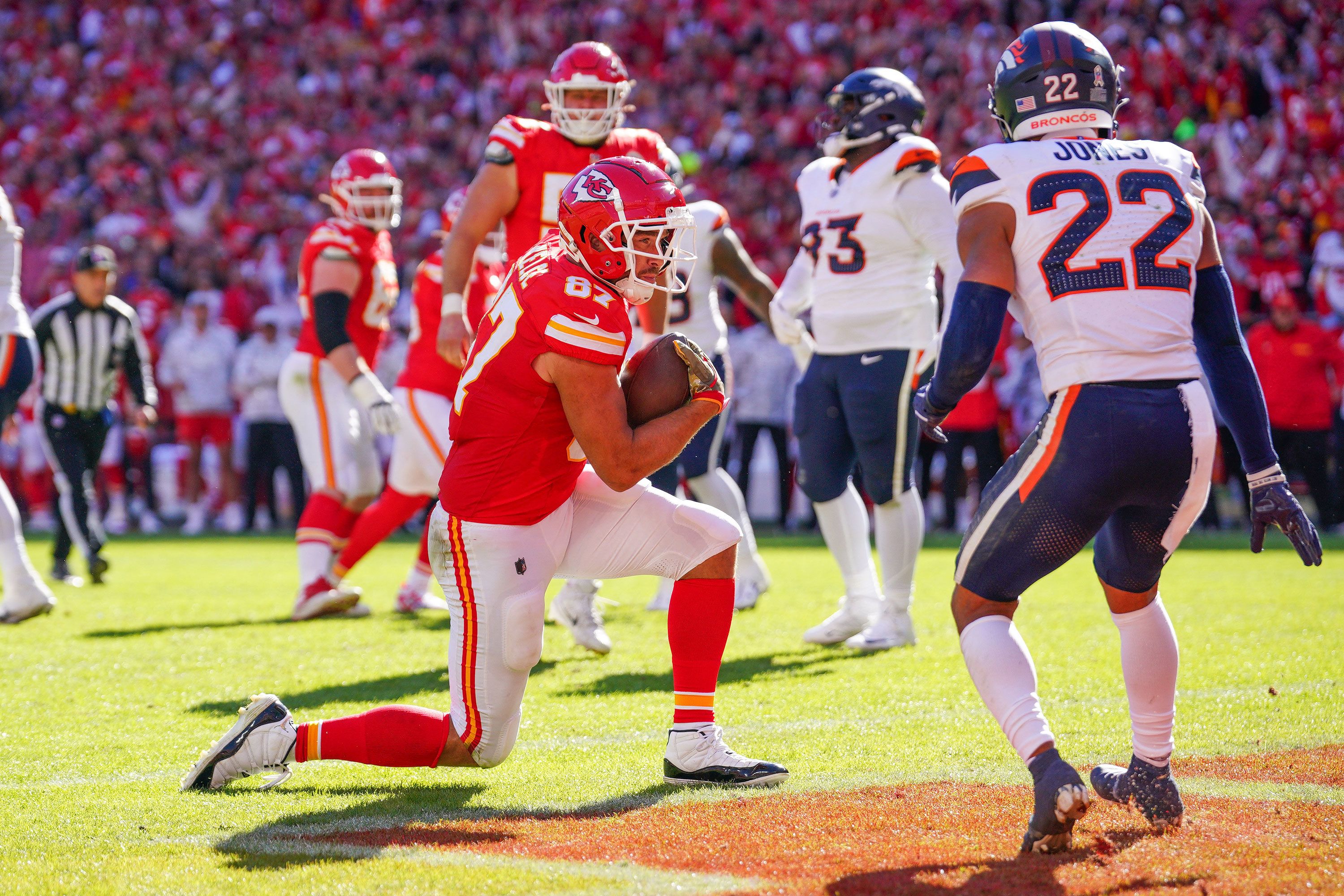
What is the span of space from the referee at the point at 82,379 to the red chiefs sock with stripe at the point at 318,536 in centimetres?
235

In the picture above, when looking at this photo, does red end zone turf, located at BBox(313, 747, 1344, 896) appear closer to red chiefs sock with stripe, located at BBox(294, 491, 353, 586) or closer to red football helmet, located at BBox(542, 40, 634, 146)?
red football helmet, located at BBox(542, 40, 634, 146)

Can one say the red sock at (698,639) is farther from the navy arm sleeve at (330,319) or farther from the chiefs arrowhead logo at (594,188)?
the navy arm sleeve at (330,319)

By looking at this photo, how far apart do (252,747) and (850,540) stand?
3.17m

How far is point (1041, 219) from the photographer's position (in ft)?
10.3

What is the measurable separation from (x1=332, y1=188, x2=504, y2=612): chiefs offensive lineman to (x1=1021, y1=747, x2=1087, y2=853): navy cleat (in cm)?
442

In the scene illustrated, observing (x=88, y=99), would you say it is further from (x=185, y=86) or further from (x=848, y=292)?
(x=848, y=292)

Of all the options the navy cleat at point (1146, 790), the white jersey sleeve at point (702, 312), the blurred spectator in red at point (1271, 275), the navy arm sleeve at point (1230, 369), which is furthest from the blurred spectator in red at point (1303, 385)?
the navy cleat at point (1146, 790)

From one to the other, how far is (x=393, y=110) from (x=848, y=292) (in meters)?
15.1

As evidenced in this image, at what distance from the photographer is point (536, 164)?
18.0ft

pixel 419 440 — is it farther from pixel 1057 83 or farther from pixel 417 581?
pixel 1057 83

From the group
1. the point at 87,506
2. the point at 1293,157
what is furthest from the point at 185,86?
the point at 1293,157

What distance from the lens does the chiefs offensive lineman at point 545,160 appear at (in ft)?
17.8

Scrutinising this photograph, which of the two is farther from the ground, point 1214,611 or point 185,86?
point 185,86

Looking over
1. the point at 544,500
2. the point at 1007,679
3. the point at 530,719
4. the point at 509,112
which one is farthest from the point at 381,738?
the point at 509,112
